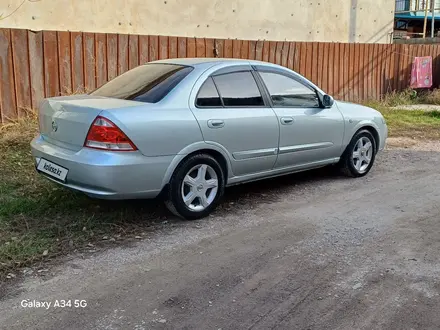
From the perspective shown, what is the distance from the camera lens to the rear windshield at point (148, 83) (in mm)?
4766

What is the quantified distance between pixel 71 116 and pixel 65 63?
4.62 meters

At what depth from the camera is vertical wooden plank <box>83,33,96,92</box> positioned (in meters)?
8.92

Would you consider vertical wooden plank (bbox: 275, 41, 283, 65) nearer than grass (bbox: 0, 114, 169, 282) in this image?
No

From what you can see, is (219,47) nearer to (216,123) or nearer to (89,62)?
(89,62)

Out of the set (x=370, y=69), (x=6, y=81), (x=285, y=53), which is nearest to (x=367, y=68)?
(x=370, y=69)

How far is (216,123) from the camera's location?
4.90 m

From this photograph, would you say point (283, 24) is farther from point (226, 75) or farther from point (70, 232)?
point (70, 232)

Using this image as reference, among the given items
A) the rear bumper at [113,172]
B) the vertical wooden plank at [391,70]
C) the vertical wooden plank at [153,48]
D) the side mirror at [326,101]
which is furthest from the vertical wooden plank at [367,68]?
the rear bumper at [113,172]

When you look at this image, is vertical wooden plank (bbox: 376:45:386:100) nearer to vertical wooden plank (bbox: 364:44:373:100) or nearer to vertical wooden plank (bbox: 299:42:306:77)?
vertical wooden plank (bbox: 364:44:373:100)

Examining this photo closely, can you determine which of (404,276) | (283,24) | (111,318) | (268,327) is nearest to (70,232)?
(111,318)

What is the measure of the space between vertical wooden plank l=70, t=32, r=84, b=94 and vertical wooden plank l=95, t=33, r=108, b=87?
30cm

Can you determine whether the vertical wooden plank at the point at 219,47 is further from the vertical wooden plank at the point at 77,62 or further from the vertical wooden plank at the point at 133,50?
the vertical wooden plank at the point at 77,62

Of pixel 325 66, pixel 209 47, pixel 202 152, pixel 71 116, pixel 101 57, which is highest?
pixel 209 47

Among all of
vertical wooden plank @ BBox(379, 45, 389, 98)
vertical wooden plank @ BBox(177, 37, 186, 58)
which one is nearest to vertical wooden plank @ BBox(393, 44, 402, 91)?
vertical wooden plank @ BBox(379, 45, 389, 98)
